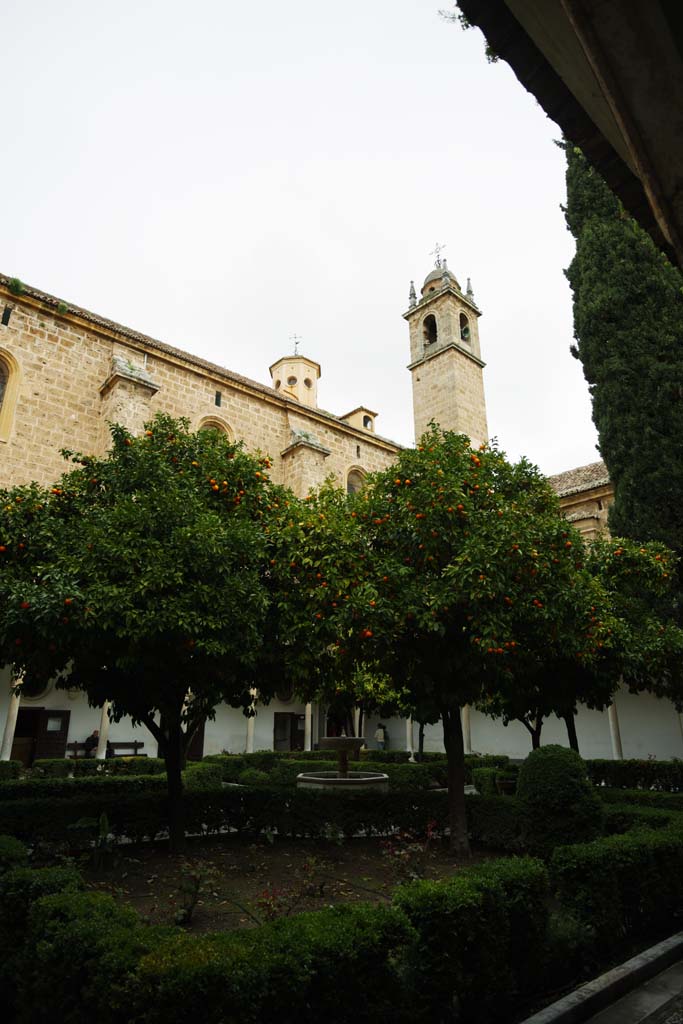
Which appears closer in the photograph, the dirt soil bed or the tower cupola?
the dirt soil bed

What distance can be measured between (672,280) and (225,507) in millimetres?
11985

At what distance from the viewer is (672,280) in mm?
13945

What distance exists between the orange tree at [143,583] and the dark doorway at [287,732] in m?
14.7

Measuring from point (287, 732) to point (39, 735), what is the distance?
29.6 ft

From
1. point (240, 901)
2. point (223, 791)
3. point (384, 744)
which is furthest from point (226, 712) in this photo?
point (240, 901)

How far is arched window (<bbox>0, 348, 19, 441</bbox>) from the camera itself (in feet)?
55.7

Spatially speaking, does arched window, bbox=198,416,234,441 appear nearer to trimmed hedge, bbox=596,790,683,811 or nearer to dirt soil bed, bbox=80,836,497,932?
dirt soil bed, bbox=80,836,497,932

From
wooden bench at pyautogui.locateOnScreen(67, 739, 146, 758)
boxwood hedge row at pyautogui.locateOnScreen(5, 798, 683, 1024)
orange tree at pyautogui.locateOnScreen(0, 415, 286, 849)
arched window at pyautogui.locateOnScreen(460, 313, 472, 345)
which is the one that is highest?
arched window at pyautogui.locateOnScreen(460, 313, 472, 345)

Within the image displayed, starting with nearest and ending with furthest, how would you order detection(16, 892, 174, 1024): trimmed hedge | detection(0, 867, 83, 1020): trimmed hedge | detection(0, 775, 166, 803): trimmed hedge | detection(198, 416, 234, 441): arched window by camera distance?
detection(16, 892, 174, 1024): trimmed hedge < detection(0, 867, 83, 1020): trimmed hedge < detection(0, 775, 166, 803): trimmed hedge < detection(198, 416, 234, 441): arched window

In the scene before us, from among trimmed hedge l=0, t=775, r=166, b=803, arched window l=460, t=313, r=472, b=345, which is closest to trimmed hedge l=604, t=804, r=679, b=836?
trimmed hedge l=0, t=775, r=166, b=803

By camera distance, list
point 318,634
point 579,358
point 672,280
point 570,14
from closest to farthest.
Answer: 1. point 570,14
2. point 318,634
3. point 672,280
4. point 579,358

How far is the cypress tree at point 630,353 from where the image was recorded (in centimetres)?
1325

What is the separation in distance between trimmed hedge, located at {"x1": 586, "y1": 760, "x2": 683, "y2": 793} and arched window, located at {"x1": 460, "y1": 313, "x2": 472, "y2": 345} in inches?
785

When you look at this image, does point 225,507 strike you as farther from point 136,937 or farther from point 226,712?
point 226,712
